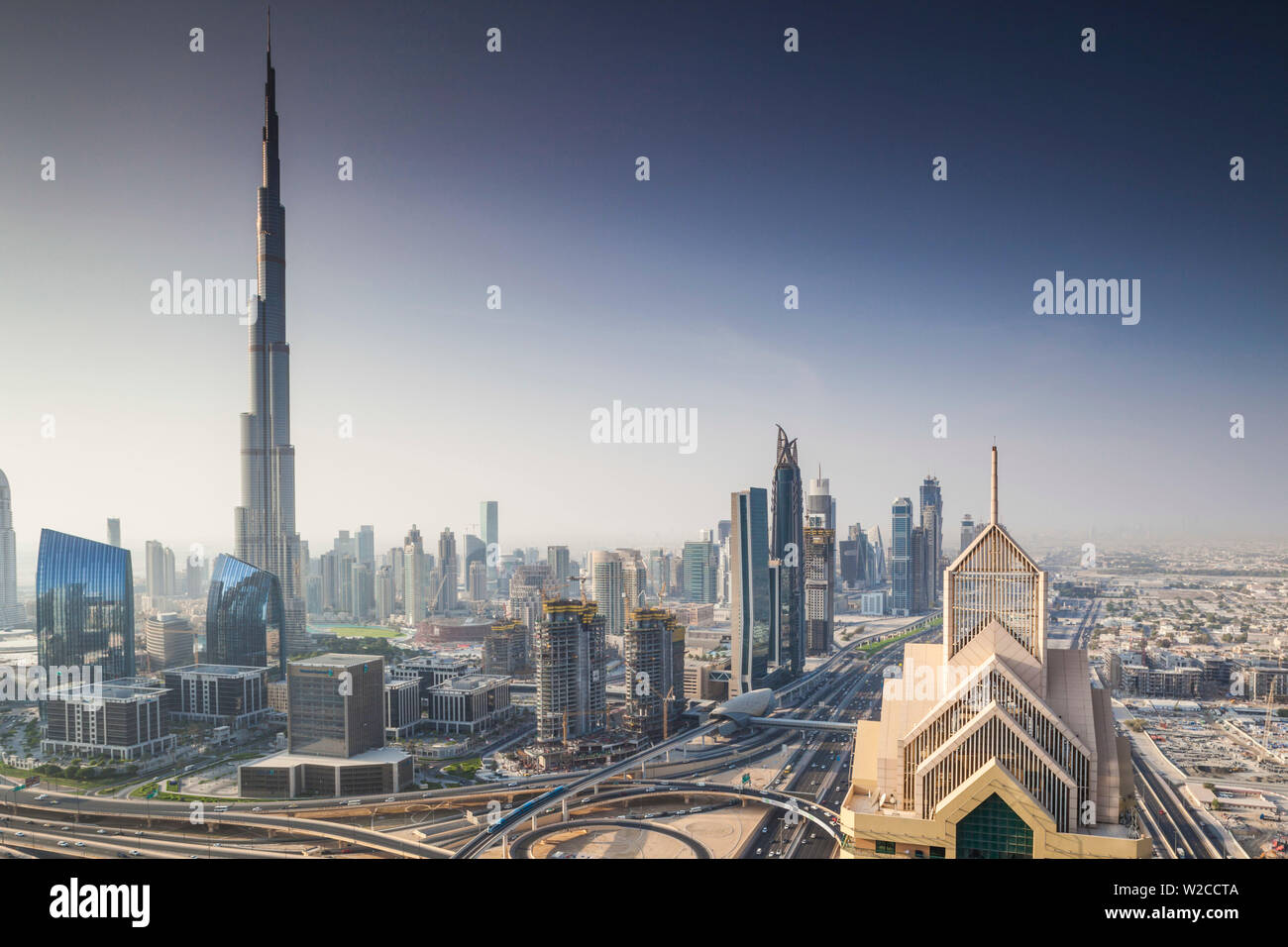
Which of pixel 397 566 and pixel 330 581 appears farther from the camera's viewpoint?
pixel 397 566

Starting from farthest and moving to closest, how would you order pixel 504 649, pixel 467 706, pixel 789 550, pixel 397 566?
pixel 397 566 → pixel 789 550 → pixel 504 649 → pixel 467 706

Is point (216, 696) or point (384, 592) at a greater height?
point (384, 592)

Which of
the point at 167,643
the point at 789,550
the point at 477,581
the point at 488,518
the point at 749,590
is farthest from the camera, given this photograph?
the point at 477,581

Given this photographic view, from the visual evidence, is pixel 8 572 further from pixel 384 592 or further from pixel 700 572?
pixel 700 572

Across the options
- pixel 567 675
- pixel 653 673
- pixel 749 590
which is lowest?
pixel 653 673

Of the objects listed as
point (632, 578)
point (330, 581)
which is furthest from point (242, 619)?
point (632, 578)

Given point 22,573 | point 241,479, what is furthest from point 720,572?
point 22,573

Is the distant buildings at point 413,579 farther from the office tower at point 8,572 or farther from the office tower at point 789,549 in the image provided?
the office tower at point 789,549
